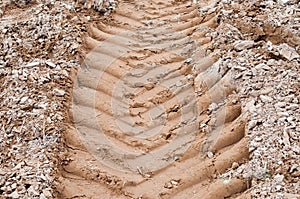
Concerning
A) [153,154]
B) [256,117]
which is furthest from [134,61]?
[256,117]

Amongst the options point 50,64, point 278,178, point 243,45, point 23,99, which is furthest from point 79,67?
point 278,178

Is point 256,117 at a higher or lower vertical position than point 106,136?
higher

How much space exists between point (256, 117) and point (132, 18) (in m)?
1.96

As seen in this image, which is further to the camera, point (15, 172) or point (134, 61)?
point (134, 61)

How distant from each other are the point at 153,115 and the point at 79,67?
717 mm

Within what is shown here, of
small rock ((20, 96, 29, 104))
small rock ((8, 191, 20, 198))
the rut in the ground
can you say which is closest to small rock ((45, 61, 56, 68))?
the rut in the ground

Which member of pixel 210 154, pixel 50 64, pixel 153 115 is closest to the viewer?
pixel 210 154

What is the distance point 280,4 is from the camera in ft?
13.2

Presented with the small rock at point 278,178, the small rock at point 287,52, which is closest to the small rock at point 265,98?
the small rock at point 287,52

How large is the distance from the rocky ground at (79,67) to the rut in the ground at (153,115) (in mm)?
32

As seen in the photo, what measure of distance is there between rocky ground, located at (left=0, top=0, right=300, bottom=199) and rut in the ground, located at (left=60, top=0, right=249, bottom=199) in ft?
0.10

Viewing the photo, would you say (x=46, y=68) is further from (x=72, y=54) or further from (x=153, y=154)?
(x=153, y=154)

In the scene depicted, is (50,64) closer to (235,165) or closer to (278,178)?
(235,165)

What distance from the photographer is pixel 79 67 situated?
3889 mm
